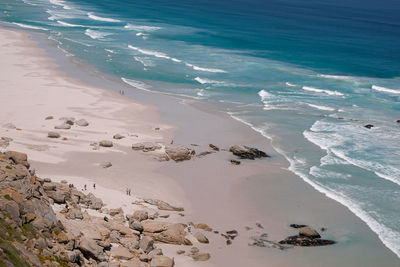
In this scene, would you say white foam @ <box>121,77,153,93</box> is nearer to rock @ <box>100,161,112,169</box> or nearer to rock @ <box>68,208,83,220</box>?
rock @ <box>100,161,112,169</box>

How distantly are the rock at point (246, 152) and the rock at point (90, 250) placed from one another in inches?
865

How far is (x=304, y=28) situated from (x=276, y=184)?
9112 cm

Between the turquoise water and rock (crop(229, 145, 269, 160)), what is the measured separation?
2775 millimetres

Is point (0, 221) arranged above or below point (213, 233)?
above

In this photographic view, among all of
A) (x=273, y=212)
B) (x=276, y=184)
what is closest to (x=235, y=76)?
(x=276, y=184)

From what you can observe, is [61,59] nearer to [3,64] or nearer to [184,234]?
[3,64]

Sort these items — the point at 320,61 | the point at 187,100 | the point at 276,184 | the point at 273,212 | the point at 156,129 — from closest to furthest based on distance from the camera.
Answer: the point at 273,212
the point at 276,184
the point at 156,129
the point at 187,100
the point at 320,61

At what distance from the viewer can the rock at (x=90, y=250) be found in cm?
2339

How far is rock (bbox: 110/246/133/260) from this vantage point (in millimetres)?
24734

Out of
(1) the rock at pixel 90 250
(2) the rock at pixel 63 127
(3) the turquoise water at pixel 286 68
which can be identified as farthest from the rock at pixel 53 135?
(1) the rock at pixel 90 250

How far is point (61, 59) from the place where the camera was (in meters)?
81.1

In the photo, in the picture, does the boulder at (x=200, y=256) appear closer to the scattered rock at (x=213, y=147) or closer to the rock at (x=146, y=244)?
the rock at (x=146, y=244)

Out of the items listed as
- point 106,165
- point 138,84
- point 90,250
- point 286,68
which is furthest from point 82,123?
point 286,68

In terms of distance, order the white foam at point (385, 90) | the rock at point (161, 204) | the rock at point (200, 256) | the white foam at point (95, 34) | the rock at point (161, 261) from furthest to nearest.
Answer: the white foam at point (95, 34) → the white foam at point (385, 90) → the rock at point (161, 204) → the rock at point (200, 256) → the rock at point (161, 261)
